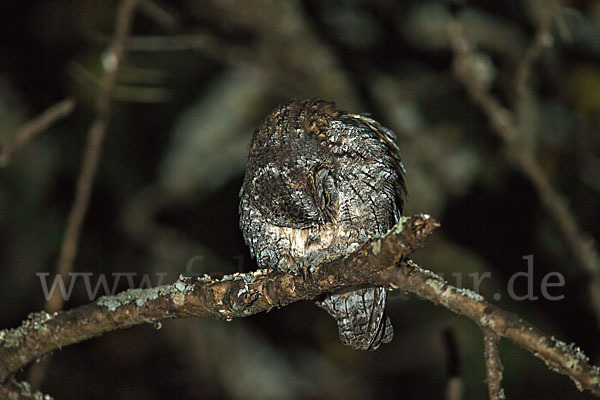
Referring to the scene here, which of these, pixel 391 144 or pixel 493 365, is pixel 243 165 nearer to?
pixel 391 144

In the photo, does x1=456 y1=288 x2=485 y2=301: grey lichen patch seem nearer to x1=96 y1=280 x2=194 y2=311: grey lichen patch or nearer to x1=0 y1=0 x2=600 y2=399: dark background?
x1=96 y1=280 x2=194 y2=311: grey lichen patch

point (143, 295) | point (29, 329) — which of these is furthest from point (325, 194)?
point (29, 329)

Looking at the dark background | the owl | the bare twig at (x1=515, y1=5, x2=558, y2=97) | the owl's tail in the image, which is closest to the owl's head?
the owl

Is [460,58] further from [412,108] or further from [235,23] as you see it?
[235,23]

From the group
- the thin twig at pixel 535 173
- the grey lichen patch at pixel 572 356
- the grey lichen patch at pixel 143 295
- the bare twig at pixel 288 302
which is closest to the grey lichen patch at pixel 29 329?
the bare twig at pixel 288 302

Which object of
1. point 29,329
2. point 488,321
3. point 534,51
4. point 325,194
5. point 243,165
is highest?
point 243,165

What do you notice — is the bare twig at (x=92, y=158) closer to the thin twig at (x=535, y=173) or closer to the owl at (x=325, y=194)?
the owl at (x=325, y=194)
